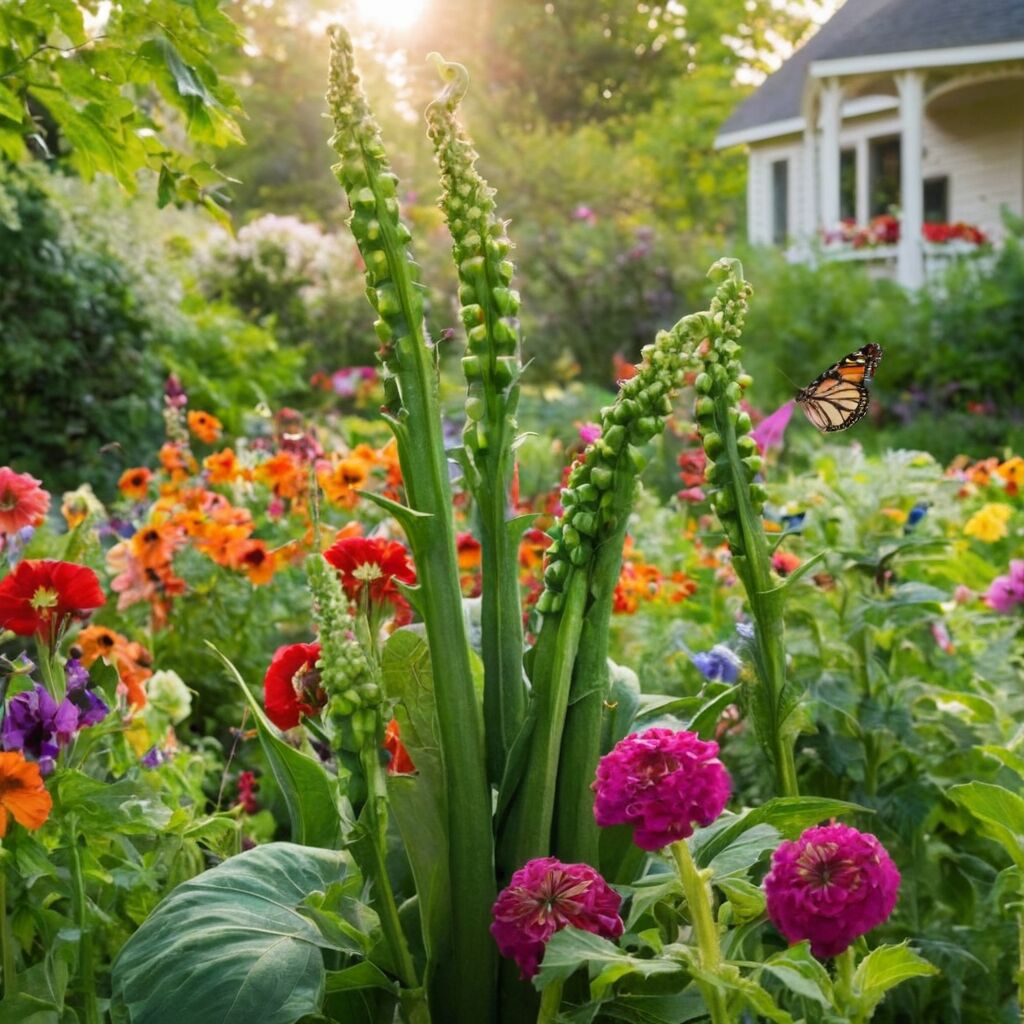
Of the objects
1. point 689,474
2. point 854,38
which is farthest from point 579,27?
point 689,474

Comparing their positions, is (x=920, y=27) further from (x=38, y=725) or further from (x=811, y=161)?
(x=38, y=725)

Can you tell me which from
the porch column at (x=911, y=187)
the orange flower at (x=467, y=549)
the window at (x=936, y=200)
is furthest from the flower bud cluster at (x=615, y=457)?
the window at (x=936, y=200)

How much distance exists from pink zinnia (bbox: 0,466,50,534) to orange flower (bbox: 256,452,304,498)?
1868 millimetres

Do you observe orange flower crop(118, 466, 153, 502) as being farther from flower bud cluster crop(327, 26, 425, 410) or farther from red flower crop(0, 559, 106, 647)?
flower bud cluster crop(327, 26, 425, 410)

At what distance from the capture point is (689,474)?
4398mm

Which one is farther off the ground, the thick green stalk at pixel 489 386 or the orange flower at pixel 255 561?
the thick green stalk at pixel 489 386

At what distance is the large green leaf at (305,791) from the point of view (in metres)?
1.63

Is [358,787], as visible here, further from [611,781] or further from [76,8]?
[76,8]

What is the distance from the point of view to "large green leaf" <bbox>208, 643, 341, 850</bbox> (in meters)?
1.63

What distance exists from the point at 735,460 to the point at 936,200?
60.3ft

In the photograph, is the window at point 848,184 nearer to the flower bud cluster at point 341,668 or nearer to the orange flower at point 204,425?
the orange flower at point 204,425

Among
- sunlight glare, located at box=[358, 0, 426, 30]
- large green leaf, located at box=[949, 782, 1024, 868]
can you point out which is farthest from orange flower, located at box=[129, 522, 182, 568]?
sunlight glare, located at box=[358, 0, 426, 30]

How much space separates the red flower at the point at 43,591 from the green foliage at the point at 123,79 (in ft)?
Answer: 2.48

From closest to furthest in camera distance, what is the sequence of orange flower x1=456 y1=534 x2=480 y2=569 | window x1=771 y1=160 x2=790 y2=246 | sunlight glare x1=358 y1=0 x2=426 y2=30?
orange flower x1=456 y1=534 x2=480 y2=569 → window x1=771 y1=160 x2=790 y2=246 → sunlight glare x1=358 y1=0 x2=426 y2=30
